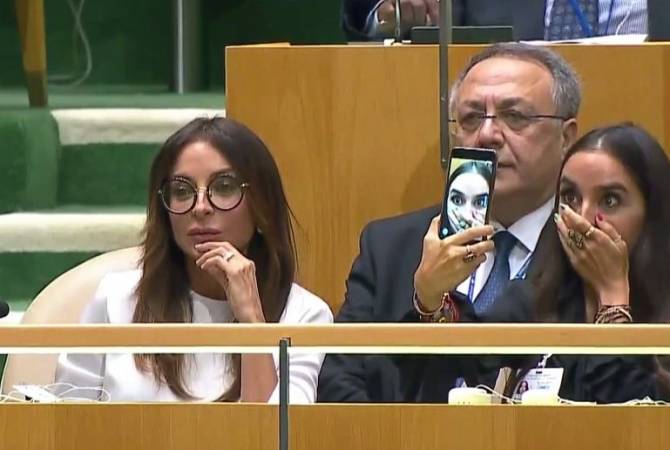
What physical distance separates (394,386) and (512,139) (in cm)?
71

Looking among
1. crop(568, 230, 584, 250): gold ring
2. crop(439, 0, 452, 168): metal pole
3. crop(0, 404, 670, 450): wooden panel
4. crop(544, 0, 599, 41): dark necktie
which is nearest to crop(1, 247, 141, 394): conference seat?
crop(439, 0, 452, 168): metal pole

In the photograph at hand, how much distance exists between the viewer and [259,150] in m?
2.05

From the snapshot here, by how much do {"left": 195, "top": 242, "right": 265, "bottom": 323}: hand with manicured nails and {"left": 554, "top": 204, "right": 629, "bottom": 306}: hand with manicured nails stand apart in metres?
0.40

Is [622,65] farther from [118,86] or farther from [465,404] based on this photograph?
[118,86]

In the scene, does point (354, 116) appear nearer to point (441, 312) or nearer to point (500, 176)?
point (500, 176)

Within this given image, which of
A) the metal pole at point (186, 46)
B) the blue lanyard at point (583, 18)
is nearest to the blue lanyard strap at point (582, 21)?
the blue lanyard at point (583, 18)

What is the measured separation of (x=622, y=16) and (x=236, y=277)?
98cm

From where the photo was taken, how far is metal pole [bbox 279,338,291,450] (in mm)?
1250

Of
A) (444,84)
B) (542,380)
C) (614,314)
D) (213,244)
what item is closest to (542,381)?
(542,380)

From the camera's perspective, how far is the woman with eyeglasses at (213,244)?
6.54 feet

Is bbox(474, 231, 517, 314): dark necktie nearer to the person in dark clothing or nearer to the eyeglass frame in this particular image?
the person in dark clothing

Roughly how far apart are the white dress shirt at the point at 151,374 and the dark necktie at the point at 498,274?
215mm

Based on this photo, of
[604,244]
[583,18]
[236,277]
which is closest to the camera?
[604,244]

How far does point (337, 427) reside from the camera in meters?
1.28
